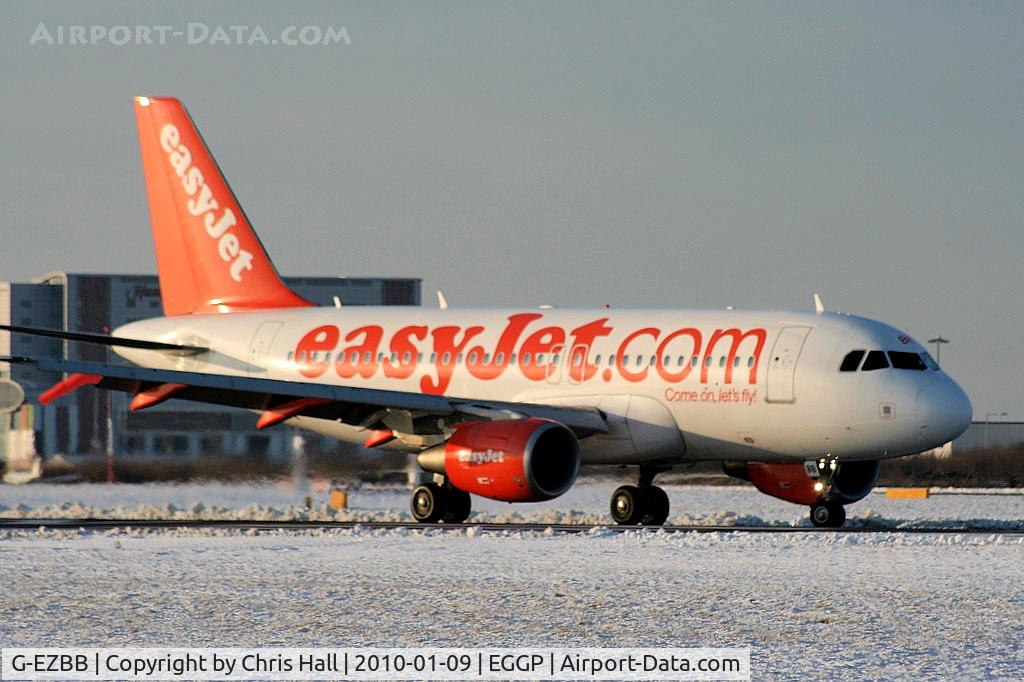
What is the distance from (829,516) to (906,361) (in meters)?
2.97

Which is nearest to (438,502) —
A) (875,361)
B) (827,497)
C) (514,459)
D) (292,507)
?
(514,459)

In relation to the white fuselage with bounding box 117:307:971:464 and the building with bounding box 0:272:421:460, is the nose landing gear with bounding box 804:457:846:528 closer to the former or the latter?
the white fuselage with bounding box 117:307:971:464

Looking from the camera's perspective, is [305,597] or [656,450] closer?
[305,597]

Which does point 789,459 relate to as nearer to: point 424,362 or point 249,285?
point 424,362

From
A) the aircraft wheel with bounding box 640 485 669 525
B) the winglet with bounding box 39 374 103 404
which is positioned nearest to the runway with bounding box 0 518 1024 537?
the aircraft wheel with bounding box 640 485 669 525

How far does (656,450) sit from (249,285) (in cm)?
1125

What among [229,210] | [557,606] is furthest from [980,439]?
[557,606]

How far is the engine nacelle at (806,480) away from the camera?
99.0 feet

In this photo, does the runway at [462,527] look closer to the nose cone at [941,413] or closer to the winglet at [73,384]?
the nose cone at [941,413]

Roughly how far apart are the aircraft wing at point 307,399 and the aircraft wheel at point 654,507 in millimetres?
1668

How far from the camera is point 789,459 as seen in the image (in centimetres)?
2989

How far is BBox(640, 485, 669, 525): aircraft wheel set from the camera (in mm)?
31000

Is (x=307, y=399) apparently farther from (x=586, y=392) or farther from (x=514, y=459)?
(x=586, y=392)

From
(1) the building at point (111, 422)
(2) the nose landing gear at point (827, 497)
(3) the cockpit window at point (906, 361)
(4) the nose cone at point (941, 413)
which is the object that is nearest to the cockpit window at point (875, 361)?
(3) the cockpit window at point (906, 361)
